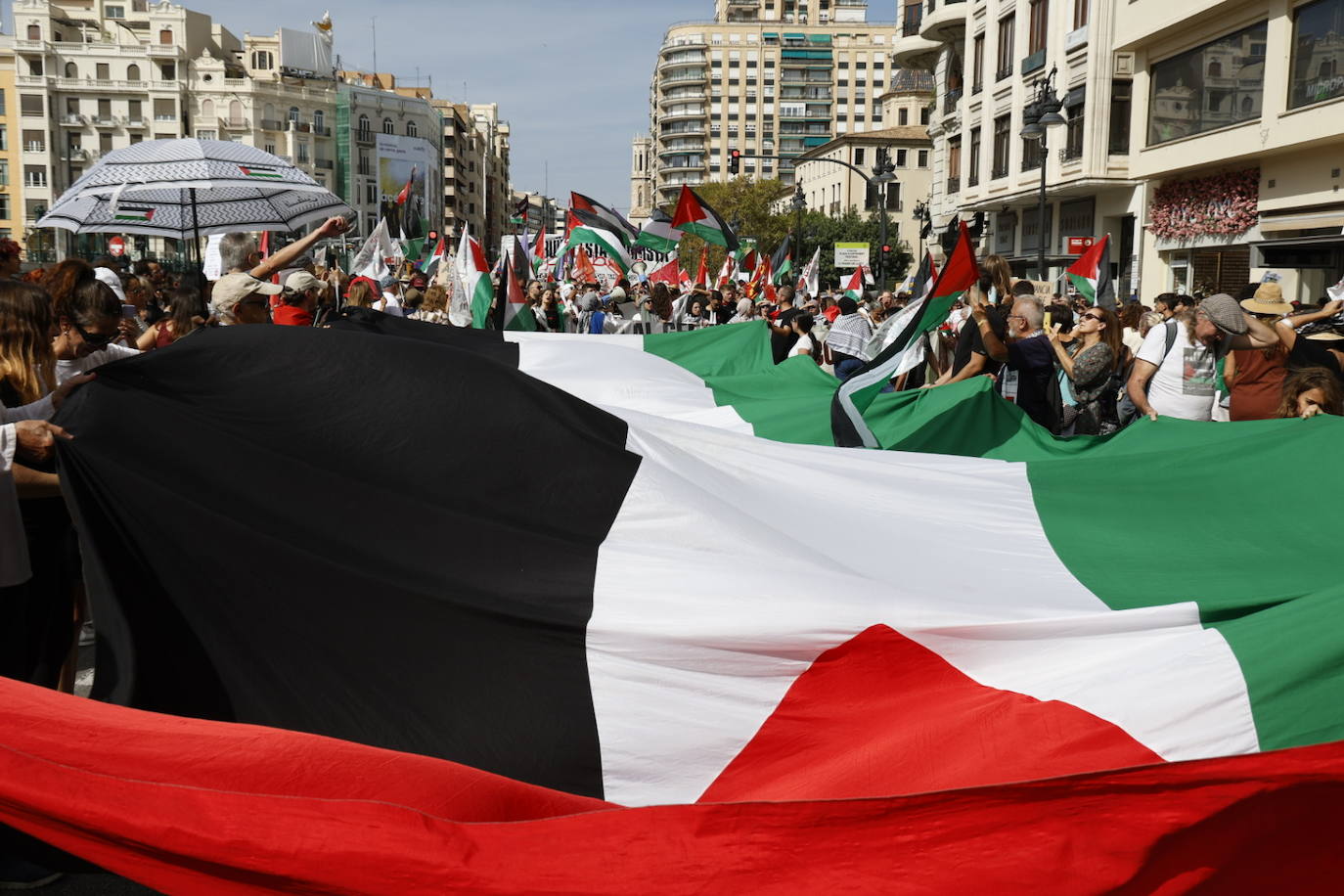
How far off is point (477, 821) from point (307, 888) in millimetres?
351

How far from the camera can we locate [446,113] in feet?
492

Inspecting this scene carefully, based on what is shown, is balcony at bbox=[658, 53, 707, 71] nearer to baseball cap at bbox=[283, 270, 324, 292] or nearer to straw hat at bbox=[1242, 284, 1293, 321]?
straw hat at bbox=[1242, 284, 1293, 321]

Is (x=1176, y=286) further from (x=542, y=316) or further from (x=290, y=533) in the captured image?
(x=290, y=533)

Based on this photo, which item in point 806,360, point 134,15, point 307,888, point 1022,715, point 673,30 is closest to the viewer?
point 307,888

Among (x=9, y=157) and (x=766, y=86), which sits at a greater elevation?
(x=766, y=86)

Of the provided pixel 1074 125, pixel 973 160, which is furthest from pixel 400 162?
pixel 1074 125

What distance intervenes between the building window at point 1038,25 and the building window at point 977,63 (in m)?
4.12

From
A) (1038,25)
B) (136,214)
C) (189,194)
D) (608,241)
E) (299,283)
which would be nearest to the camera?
(299,283)

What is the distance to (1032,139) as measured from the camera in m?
37.2

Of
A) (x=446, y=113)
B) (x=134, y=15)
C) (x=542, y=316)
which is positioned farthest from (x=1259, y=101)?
(x=446, y=113)

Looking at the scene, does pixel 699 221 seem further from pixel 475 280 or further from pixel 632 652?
pixel 632 652

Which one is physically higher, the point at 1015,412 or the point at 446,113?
the point at 446,113

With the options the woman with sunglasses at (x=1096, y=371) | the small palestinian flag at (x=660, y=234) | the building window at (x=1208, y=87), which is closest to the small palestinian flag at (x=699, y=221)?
the small palestinian flag at (x=660, y=234)

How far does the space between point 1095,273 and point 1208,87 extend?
47.7 ft
